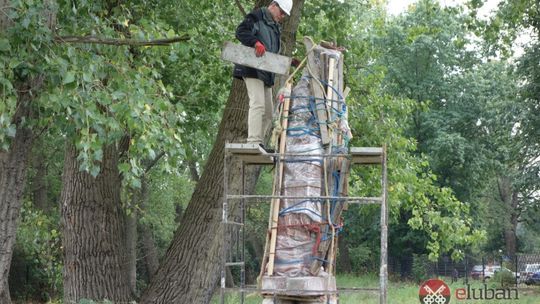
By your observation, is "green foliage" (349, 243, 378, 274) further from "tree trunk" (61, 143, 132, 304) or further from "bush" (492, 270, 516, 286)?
"tree trunk" (61, 143, 132, 304)

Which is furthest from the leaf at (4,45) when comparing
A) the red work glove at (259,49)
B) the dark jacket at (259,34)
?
the red work glove at (259,49)

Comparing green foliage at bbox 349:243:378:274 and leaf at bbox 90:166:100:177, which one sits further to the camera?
green foliage at bbox 349:243:378:274

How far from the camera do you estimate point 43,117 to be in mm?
8461

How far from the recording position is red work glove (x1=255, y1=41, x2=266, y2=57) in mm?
8062

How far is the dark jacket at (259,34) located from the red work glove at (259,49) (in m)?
0.20

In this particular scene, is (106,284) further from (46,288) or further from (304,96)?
(46,288)

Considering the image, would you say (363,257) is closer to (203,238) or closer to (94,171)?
(203,238)

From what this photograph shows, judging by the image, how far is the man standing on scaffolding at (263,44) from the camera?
8406mm

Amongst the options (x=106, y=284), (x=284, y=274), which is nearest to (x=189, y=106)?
(x=106, y=284)

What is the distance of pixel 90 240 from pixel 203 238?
5.26ft

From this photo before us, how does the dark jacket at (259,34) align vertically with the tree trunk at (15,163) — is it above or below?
above

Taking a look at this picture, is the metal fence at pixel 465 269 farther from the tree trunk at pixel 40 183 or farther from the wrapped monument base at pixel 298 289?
the wrapped monument base at pixel 298 289

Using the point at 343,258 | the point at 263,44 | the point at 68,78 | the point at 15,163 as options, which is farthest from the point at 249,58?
the point at 343,258

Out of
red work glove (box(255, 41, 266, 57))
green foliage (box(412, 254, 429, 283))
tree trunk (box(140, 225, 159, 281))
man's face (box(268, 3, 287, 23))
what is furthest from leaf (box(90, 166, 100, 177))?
green foliage (box(412, 254, 429, 283))
